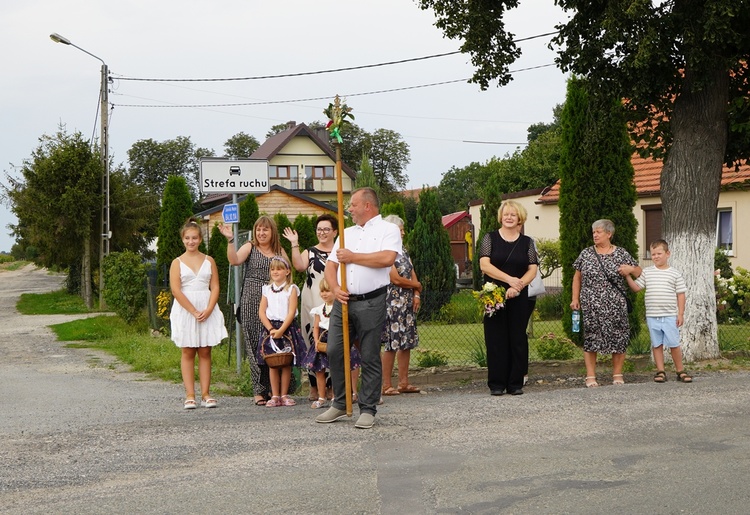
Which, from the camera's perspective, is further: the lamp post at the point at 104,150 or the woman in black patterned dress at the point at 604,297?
the lamp post at the point at 104,150

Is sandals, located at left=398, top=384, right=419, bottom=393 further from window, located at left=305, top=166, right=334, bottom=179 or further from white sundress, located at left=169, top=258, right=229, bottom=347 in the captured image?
window, located at left=305, top=166, right=334, bottom=179

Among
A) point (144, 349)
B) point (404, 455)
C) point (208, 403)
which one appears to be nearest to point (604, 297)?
point (404, 455)

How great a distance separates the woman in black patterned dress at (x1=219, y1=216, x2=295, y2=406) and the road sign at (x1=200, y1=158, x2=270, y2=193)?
6.74 feet

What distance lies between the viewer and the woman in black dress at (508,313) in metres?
9.59

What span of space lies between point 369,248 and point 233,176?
4166 millimetres

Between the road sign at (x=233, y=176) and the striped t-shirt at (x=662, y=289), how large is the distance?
4.65 m

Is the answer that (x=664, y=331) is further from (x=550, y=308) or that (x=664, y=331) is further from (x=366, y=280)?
(x=550, y=308)

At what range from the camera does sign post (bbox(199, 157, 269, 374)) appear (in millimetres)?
11430

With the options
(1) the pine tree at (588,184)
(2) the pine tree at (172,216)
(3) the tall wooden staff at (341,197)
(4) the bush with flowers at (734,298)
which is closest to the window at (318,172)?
(2) the pine tree at (172,216)

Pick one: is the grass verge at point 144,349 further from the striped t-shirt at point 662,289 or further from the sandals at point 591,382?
the striped t-shirt at point 662,289

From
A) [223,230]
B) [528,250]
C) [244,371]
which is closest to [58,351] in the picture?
[244,371]

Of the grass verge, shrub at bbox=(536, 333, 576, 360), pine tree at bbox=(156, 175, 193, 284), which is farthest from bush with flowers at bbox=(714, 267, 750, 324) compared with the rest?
pine tree at bbox=(156, 175, 193, 284)

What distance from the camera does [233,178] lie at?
1171cm

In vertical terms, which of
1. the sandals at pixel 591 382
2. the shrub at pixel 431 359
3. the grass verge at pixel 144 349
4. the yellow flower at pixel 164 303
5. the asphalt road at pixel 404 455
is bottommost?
the grass verge at pixel 144 349
